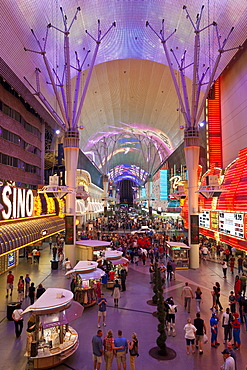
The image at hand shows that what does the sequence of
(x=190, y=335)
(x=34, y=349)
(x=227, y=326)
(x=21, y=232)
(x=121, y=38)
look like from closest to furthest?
(x=34, y=349) < (x=190, y=335) < (x=227, y=326) < (x=21, y=232) < (x=121, y=38)

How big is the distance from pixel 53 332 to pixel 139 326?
307 centimetres

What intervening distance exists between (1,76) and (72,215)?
12.3 metres

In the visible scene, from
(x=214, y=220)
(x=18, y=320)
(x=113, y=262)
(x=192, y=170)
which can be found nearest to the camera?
(x=18, y=320)

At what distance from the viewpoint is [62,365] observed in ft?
24.2

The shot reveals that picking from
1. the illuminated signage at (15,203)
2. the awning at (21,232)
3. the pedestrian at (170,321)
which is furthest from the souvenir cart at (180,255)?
the pedestrian at (170,321)

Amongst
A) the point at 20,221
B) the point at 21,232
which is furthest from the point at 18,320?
the point at 20,221

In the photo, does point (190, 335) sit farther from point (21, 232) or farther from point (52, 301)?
point (21, 232)

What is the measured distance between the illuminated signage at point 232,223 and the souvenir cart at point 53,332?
13.3m

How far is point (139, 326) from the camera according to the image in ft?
31.8

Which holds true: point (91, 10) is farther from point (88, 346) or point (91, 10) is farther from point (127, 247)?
point (88, 346)

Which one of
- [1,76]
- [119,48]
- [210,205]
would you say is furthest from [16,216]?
[119,48]

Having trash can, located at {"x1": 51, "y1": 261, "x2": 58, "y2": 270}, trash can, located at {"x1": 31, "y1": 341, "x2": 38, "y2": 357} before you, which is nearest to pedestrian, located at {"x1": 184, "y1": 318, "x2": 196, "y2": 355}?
trash can, located at {"x1": 31, "y1": 341, "x2": 38, "y2": 357}

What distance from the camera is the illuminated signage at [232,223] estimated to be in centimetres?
1820

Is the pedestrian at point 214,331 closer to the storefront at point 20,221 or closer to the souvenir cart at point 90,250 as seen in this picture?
the storefront at point 20,221
